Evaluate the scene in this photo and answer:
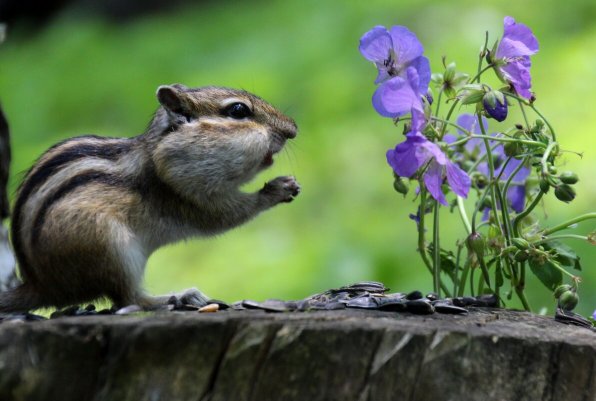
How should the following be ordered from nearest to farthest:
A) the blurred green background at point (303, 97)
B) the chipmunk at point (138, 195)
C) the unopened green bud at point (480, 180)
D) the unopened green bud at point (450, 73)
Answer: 1. the unopened green bud at point (450, 73)
2. the chipmunk at point (138, 195)
3. the unopened green bud at point (480, 180)
4. the blurred green background at point (303, 97)

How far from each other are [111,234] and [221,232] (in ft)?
2.32

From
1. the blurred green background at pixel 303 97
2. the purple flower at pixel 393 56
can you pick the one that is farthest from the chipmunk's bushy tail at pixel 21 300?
the purple flower at pixel 393 56

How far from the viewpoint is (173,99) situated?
3.71 m

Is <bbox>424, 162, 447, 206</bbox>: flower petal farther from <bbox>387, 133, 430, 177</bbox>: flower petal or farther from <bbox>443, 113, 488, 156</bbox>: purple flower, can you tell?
<bbox>443, 113, 488, 156</bbox>: purple flower

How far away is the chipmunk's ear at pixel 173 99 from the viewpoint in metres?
3.69

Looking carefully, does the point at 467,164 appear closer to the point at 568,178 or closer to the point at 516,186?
the point at 516,186

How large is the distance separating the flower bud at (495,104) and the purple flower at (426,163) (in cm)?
19

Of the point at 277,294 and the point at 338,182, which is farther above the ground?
the point at 338,182

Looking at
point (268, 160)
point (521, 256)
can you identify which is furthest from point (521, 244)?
point (268, 160)

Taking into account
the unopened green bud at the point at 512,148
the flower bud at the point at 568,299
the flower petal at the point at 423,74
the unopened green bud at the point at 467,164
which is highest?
the flower petal at the point at 423,74

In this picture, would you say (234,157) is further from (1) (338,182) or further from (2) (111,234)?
(1) (338,182)

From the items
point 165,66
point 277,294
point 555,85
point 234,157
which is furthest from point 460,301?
point 165,66

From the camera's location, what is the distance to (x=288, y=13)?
8.81 m

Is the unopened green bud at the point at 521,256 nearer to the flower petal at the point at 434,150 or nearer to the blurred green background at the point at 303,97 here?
the flower petal at the point at 434,150
